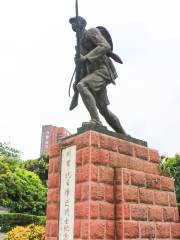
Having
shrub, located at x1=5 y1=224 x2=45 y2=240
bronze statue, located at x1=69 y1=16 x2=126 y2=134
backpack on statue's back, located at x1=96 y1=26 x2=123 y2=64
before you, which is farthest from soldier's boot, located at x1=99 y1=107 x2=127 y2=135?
shrub, located at x1=5 y1=224 x2=45 y2=240

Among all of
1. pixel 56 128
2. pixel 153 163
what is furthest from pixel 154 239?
pixel 56 128

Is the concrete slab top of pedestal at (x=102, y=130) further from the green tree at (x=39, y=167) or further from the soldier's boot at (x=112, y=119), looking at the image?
the green tree at (x=39, y=167)

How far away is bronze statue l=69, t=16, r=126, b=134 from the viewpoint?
14.9 ft

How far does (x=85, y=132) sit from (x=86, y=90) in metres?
0.67

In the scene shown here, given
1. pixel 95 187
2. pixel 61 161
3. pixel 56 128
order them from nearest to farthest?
pixel 95 187
pixel 61 161
pixel 56 128

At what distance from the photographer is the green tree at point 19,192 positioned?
25516mm

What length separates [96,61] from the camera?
4625 mm

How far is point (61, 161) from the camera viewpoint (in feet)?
13.9

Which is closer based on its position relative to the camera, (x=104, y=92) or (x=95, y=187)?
(x=95, y=187)

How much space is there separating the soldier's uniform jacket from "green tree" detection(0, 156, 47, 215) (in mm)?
21959

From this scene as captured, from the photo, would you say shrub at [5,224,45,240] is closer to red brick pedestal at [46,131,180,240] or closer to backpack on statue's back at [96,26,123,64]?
red brick pedestal at [46,131,180,240]

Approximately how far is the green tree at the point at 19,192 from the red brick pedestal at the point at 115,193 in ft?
72.4

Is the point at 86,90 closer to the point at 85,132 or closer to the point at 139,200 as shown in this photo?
the point at 85,132

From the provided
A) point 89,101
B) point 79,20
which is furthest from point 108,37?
point 89,101
